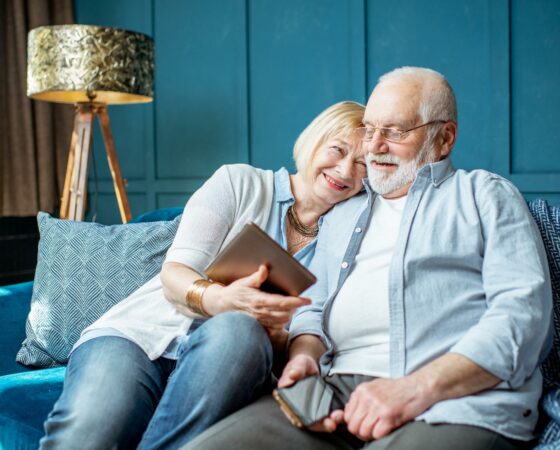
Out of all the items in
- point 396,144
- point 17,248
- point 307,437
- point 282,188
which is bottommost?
point 17,248

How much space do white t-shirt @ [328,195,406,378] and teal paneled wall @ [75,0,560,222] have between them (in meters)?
1.60

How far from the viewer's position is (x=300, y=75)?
11.4 feet

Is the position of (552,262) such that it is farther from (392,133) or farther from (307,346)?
(307,346)

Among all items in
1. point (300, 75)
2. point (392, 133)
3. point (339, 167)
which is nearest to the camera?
point (392, 133)

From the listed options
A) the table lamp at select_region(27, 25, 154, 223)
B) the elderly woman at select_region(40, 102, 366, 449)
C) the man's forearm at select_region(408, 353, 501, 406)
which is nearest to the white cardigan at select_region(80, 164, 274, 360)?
the elderly woman at select_region(40, 102, 366, 449)

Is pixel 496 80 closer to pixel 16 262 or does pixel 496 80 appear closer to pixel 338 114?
pixel 338 114

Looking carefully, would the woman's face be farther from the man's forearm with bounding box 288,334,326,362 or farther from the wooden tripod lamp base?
the wooden tripod lamp base

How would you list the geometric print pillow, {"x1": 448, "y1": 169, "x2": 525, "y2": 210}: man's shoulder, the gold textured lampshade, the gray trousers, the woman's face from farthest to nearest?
the gold textured lampshade, the geometric print pillow, the woman's face, {"x1": 448, "y1": 169, "x2": 525, "y2": 210}: man's shoulder, the gray trousers

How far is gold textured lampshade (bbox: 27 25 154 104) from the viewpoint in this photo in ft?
9.05

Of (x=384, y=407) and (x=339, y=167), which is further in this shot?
(x=339, y=167)

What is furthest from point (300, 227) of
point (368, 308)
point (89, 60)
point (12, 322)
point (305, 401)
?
point (89, 60)

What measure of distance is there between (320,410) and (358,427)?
8 cm

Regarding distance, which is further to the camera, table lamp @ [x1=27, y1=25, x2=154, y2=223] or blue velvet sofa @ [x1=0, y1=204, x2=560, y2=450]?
table lamp @ [x1=27, y1=25, x2=154, y2=223]

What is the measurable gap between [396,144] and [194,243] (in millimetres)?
519
